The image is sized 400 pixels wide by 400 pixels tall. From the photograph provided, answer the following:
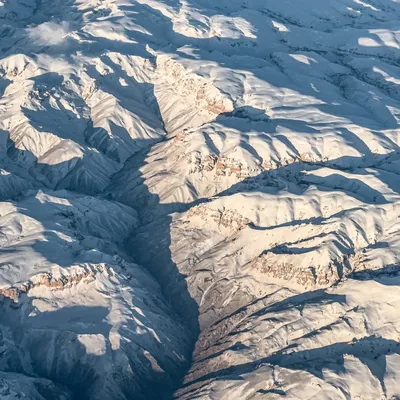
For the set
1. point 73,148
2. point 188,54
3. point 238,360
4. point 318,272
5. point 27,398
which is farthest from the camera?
point 188,54

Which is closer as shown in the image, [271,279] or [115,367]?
[115,367]

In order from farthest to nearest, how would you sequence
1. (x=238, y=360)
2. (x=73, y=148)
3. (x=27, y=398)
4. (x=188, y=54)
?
(x=188, y=54) < (x=73, y=148) < (x=238, y=360) < (x=27, y=398)

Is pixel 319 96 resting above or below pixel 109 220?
above

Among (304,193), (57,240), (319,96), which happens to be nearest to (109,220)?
(57,240)

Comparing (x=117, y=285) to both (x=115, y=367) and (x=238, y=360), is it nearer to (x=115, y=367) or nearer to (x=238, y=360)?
(x=115, y=367)

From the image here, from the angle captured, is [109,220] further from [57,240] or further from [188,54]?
[188,54]

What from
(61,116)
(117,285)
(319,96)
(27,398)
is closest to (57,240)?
(117,285)
